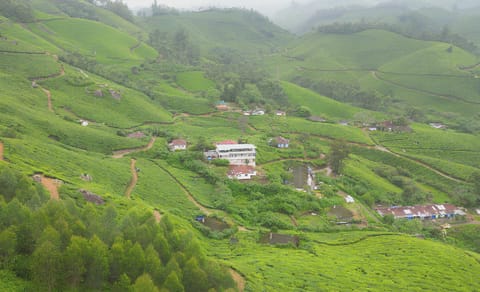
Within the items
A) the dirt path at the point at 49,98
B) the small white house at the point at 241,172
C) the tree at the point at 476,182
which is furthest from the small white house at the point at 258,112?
the tree at the point at 476,182

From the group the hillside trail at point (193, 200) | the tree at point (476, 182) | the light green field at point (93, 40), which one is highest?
the light green field at point (93, 40)

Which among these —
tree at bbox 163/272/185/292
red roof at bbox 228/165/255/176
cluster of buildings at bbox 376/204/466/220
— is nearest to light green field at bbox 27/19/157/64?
red roof at bbox 228/165/255/176

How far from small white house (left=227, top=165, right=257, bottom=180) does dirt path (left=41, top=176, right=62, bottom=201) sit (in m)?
29.6

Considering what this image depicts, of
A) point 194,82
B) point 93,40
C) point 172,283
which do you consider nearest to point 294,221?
point 172,283

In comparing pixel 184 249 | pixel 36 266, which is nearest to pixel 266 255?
pixel 184 249

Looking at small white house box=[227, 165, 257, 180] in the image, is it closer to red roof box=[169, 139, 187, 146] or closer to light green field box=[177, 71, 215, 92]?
red roof box=[169, 139, 187, 146]

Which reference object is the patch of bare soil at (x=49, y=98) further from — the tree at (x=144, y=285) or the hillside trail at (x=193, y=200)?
the tree at (x=144, y=285)

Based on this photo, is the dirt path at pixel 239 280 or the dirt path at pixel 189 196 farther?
the dirt path at pixel 189 196

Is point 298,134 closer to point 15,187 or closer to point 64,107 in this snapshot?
point 64,107

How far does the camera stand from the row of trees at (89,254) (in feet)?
71.3

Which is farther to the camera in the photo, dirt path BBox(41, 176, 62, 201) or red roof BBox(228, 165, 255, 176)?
red roof BBox(228, 165, 255, 176)

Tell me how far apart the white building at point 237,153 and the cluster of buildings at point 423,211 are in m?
26.3

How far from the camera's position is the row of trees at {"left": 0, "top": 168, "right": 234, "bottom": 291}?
21734mm

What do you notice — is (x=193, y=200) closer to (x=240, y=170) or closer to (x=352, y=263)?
(x=240, y=170)
